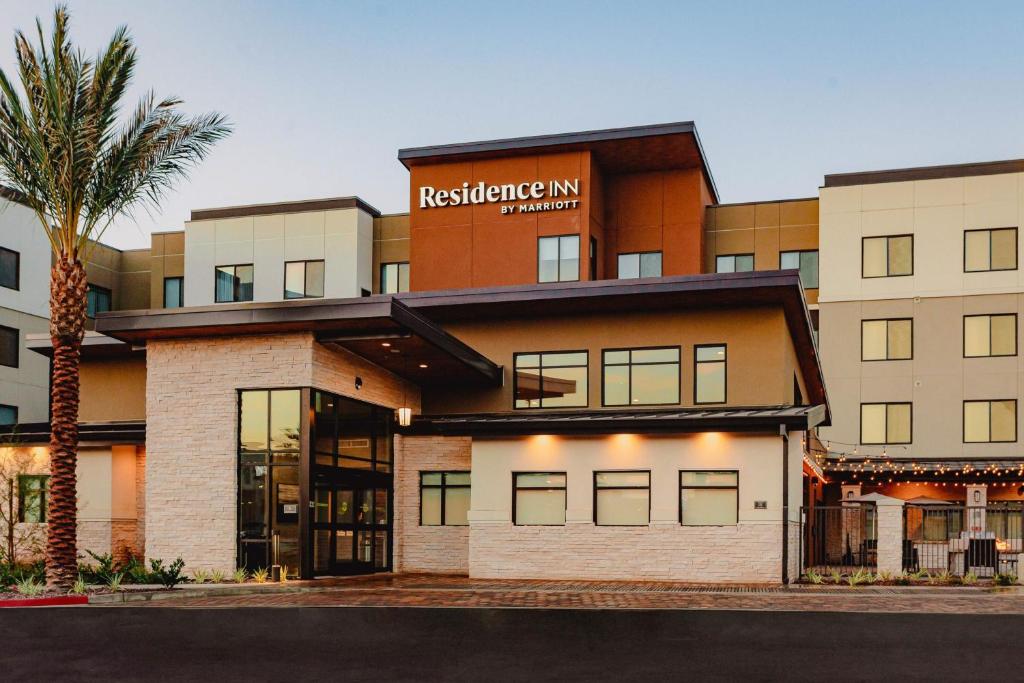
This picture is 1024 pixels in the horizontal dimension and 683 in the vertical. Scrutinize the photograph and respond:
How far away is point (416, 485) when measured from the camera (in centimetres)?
2862

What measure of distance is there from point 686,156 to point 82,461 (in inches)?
867

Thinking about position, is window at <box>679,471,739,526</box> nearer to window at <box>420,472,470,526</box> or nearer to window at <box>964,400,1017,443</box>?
window at <box>420,472,470,526</box>

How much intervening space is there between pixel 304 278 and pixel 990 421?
26.7 m

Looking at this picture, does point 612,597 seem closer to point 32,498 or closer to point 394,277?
point 32,498

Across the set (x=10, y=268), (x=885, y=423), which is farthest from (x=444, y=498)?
(x=10, y=268)

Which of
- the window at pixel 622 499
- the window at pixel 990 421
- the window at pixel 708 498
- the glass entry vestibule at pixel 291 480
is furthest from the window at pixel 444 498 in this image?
the window at pixel 990 421

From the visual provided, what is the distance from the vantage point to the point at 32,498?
93.0ft

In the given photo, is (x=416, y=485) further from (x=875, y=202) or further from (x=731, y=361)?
(x=875, y=202)

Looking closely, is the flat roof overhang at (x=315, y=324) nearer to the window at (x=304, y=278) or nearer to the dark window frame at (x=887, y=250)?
the window at (x=304, y=278)

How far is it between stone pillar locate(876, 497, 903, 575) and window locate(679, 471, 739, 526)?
3181mm

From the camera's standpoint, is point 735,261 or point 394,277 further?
point 394,277

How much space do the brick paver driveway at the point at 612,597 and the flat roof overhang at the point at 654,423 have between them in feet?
11.3

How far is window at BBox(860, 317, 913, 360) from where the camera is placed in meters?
41.3

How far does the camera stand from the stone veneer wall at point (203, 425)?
75.9 ft
